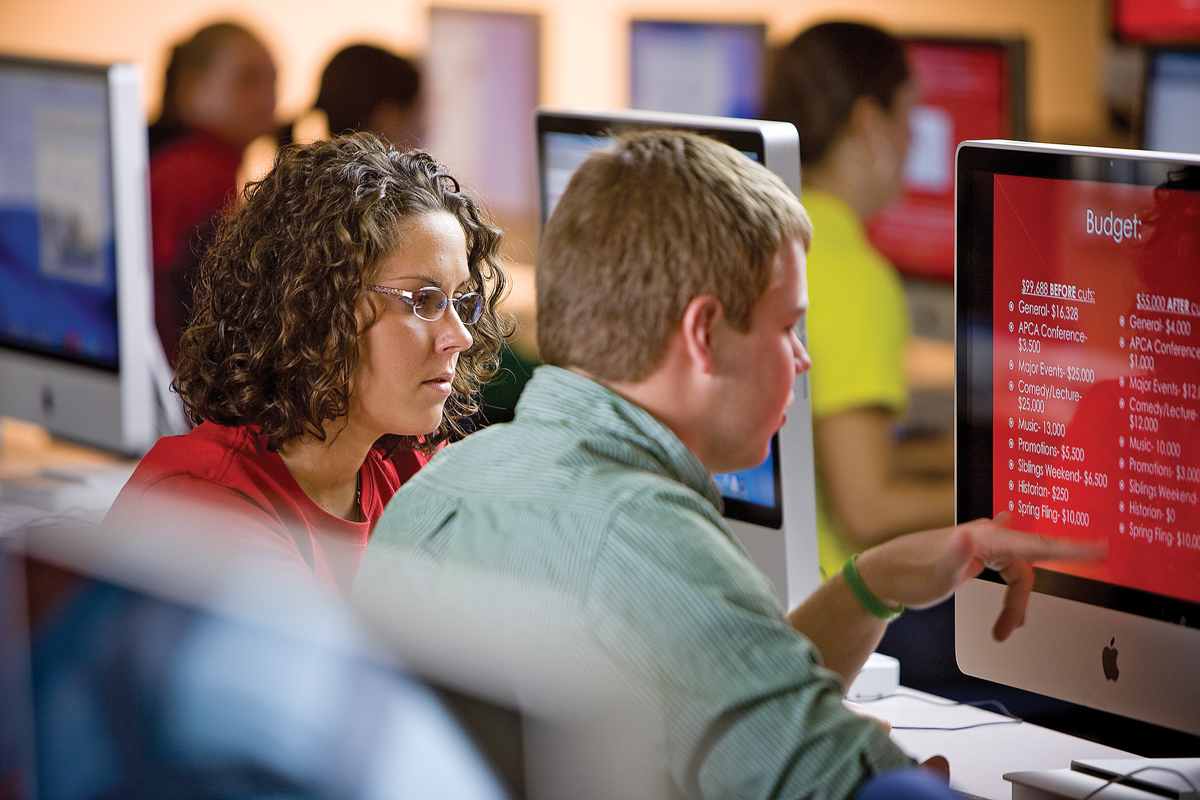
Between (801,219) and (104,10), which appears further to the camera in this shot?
(104,10)

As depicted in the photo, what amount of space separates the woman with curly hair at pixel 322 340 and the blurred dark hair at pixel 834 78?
4.10 feet

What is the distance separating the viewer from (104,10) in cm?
439

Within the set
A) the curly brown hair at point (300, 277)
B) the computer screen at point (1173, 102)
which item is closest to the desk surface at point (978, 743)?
the curly brown hair at point (300, 277)

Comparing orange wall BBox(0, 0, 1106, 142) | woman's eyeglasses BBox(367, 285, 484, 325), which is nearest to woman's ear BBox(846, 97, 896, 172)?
woman's eyeglasses BBox(367, 285, 484, 325)

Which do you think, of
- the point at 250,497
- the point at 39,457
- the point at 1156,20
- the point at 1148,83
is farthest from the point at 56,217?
the point at 1156,20

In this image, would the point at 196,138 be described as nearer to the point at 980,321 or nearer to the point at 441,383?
the point at 441,383

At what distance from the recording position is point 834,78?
272 centimetres

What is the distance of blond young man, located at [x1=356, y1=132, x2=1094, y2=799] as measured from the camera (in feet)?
2.74

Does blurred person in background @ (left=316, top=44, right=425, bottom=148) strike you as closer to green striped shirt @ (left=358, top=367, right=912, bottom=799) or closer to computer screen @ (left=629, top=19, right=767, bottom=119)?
computer screen @ (left=629, top=19, right=767, bottom=119)

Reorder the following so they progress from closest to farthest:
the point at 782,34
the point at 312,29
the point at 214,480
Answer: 1. the point at 214,480
2. the point at 312,29
3. the point at 782,34

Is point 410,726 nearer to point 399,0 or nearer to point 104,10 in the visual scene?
point 104,10

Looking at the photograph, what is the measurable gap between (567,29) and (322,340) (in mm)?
3951

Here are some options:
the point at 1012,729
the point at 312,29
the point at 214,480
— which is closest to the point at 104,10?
the point at 312,29

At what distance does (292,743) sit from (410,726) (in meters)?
0.06
